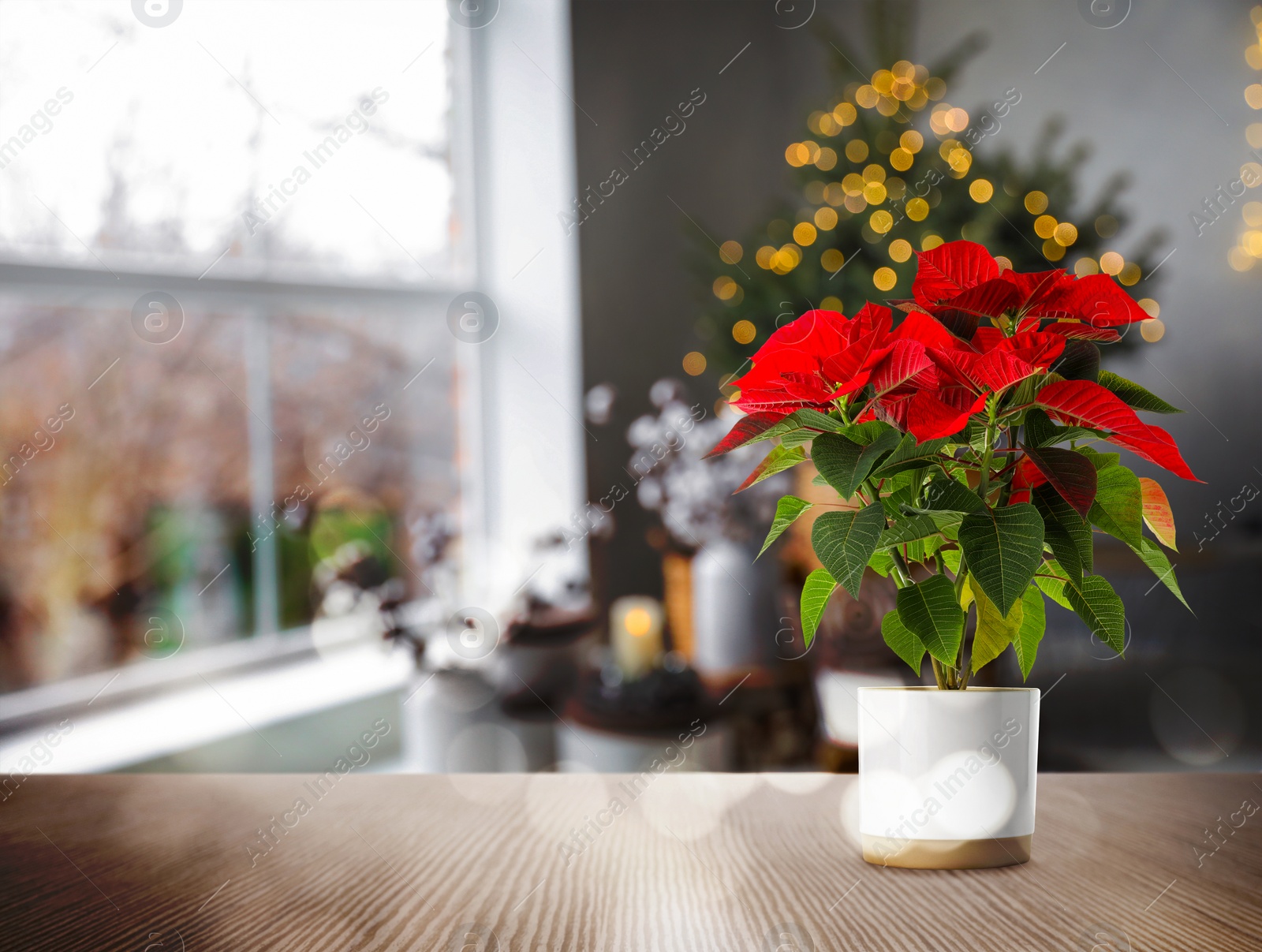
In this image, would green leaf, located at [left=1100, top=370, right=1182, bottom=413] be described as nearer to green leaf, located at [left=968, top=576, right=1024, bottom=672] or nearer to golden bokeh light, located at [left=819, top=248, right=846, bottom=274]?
green leaf, located at [left=968, top=576, right=1024, bottom=672]

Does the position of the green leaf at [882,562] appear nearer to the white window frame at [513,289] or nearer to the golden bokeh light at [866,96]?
the golden bokeh light at [866,96]

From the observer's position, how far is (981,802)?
514mm

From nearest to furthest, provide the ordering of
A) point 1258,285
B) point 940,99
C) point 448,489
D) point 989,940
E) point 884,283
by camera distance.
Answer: point 989,940 < point 884,283 < point 1258,285 < point 940,99 < point 448,489

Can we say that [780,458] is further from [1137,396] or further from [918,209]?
[918,209]

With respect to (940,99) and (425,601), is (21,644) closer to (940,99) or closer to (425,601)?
(425,601)

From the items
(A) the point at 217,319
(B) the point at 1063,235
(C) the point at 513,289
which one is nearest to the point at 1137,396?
(B) the point at 1063,235

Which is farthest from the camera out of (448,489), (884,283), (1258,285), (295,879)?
(448,489)

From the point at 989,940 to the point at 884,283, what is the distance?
198cm

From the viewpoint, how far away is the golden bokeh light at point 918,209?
2.26m

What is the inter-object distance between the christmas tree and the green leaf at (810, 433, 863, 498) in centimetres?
176

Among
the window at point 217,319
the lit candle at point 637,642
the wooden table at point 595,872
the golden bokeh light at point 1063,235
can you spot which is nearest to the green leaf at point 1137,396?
the wooden table at point 595,872

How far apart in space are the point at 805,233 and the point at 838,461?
2.14 m

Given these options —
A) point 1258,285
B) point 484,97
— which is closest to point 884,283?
point 1258,285

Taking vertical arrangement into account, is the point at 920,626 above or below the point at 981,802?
above
